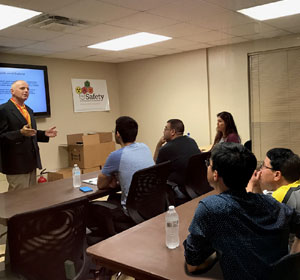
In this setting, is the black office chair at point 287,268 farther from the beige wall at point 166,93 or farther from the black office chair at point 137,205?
the beige wall at point 166,93

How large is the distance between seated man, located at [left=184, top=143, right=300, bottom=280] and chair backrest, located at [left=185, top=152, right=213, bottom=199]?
1.70 metres

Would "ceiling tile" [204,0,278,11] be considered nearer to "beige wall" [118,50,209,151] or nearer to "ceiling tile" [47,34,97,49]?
"ceiling tile" [47,34,97,49]

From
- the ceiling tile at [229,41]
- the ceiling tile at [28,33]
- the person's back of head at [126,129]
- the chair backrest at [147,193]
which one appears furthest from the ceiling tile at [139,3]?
the ceiling tile at [229,41]

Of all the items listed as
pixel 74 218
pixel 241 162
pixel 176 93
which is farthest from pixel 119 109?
pixel 241 162

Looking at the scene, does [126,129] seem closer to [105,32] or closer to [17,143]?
[17,143]

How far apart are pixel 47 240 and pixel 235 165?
0.97m

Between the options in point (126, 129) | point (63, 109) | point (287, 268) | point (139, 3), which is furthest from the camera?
point (63, 109)

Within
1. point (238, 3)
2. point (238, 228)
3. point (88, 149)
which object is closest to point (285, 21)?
point (238, 3)

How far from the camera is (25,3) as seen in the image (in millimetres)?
Result: 2834

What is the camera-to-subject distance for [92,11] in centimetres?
321

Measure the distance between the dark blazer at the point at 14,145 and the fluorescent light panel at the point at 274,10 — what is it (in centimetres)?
245

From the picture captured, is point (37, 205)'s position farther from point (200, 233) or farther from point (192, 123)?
point (192, 123)

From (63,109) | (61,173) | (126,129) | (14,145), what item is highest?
(63,109)

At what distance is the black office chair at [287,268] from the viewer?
108 cm
